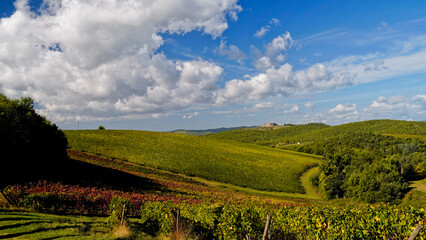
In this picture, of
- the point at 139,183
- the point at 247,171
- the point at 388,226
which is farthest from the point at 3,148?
the point at 247,171

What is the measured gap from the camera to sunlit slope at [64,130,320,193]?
62062 millimetres

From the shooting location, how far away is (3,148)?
25.7m

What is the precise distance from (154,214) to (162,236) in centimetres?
172

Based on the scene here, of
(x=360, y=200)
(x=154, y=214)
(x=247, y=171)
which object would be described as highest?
(x=154, y=214)

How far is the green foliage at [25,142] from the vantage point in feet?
85.5

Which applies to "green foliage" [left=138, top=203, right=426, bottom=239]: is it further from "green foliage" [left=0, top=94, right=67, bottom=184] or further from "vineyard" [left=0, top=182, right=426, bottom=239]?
"green foliage" [left=0, top=94, right=67, bottom=184]

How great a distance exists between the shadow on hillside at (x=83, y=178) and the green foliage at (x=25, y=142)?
4.5 inches

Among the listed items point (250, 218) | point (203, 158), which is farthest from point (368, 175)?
point (250, 218)

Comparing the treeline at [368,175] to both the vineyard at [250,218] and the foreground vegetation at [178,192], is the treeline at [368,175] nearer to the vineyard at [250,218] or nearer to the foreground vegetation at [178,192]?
the foreground vegetation at [178,192]

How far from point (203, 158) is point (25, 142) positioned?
51.3 metres

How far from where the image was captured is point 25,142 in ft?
91.1

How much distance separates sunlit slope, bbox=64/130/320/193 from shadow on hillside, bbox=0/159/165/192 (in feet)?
65.4

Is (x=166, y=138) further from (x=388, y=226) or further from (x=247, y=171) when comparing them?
(x=388, y=226)

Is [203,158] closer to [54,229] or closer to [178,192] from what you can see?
[178,192]
